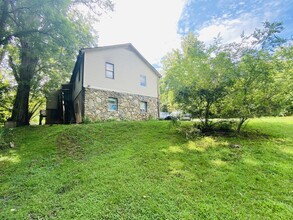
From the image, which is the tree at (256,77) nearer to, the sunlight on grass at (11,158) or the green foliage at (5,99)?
the sunlight on grass at (11,158)

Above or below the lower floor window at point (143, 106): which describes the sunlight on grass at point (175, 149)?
below

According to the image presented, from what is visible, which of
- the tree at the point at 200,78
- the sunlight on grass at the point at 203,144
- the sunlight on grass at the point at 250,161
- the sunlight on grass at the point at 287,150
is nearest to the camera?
the sunlight on grass at the point at 250,161

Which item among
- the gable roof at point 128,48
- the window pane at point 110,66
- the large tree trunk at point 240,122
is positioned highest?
the gable roof at point 128,48

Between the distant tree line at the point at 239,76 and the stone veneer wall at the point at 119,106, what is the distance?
6.16 meters

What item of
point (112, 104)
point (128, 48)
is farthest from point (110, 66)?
point (112, 104)

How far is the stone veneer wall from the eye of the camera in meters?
10.7

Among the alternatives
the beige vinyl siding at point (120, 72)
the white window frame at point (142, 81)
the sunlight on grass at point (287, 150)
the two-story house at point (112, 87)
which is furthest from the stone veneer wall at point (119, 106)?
the sunlight on grass at point (287, 150)

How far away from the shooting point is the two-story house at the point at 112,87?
1088 centimetres

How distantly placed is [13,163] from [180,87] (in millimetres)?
5793

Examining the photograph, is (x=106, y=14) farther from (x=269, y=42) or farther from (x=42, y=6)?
(x=269, y=42)

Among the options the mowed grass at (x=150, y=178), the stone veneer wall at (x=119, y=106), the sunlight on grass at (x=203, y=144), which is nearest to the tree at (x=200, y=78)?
the sunlight on grass at (x=203, y=144)

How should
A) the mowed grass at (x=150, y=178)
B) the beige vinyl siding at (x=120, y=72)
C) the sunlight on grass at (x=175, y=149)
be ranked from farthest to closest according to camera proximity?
1. the beige vinyl siding at (x=120, y=72)
2. the sunlight on grass at (x=175, y=149)
3. the mowed grass at (x=150, y=178)

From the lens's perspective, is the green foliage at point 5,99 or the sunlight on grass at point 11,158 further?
the green foliage at point 5,99

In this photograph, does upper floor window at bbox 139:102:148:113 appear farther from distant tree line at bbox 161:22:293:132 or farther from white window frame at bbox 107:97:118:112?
distant tree line at bbox 161:22:293:132
